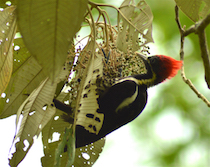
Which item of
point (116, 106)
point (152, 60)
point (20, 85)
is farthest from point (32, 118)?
point (152, 60)

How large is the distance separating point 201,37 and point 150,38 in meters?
0.31

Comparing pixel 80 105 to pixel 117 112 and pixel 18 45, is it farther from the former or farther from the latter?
pixel 18 45

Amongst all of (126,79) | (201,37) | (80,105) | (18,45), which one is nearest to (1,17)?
(18,45)

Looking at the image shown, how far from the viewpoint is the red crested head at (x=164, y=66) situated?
1.47 meters

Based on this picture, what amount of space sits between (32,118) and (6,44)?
0.94 ft

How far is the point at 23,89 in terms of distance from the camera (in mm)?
1180

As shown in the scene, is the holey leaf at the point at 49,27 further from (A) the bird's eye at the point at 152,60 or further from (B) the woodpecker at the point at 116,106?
(A) the bird's eye at the point at 152,60

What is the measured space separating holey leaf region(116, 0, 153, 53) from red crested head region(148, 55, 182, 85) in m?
0.24

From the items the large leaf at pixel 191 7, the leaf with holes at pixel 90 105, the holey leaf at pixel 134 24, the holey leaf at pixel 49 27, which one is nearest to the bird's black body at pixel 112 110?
the holey leaf at pixel 134 24

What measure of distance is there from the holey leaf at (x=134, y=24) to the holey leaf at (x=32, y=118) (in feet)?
1.34

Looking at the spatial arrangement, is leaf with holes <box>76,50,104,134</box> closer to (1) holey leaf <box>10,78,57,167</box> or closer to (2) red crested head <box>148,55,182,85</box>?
(1) holey leaf <box>10,78,57,167</box>

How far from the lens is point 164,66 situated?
1.48m

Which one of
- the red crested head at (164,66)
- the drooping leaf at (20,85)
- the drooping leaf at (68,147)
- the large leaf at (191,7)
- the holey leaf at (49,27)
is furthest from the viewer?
the red crested head at (164,66)

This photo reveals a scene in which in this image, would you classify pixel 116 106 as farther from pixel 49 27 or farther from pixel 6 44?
pixel 49 27
